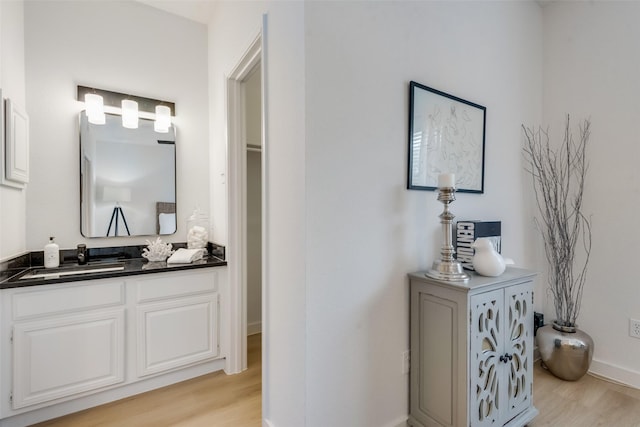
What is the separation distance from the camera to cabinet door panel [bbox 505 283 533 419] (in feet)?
4.89

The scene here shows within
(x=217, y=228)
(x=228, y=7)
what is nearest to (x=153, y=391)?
(x=217, y=228)

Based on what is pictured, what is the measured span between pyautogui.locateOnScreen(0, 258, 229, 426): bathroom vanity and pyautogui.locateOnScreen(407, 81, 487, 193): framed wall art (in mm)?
1587

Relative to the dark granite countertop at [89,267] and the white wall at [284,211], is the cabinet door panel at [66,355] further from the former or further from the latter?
the white wall at [284,211]

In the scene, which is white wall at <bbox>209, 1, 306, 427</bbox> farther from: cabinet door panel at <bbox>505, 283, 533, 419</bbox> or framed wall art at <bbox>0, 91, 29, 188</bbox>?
framed wall art at <bbox>0, 91, 29, 188</bbox>

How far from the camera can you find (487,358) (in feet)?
4.50

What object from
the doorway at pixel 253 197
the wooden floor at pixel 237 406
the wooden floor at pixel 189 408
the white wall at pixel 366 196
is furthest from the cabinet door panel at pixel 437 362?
the doorway at pixel 253 197

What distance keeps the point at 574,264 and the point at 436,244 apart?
1468mm

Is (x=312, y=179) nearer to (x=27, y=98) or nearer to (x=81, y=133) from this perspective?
(x=81, y=133)

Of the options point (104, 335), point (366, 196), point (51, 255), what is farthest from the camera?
point (51, 255)

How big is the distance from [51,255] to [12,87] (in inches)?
41.7

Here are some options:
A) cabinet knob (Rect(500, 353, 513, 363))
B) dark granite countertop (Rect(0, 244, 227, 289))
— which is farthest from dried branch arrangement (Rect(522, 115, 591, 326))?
dark granite countertop (Rect(0, 244, 227, 289))

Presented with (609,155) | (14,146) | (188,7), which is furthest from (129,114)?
(609,155)

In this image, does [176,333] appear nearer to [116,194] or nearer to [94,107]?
[116,194]

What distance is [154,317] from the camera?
1946mm
